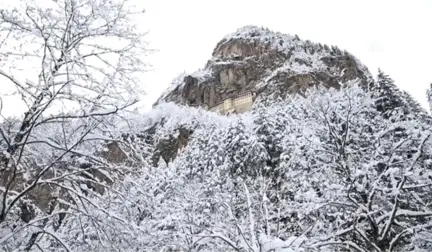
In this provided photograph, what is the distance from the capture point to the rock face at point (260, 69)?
162 ft

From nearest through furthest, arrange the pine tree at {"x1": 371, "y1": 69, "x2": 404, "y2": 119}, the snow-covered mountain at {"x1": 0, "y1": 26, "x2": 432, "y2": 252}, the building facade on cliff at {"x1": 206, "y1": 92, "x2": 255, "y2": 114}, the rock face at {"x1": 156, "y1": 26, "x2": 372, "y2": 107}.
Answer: the snow-covered mountain at {"x1": 0, "y1": 26, "x2": 432, "y2": 252}, the pine tree at {"x1": 371, "y1": 69, "x2": 404, "y2": 119}, the rock face at {"x1": 156, "y1": 26, "x2": 372, "y2": 107}, the building facade on cliff at {"x1": 206, "y1": 92, "x2": 255, "y2": 114}

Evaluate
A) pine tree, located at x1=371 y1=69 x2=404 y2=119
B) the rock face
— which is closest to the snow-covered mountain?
pine tree, located at x1=371 y1=69 x2=404 y2=119

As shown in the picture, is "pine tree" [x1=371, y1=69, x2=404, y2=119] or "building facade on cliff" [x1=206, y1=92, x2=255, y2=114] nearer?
"pine tree" [x1=371, y1=69, x2=404, y2=119]

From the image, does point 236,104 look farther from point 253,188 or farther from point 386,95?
point 253,188

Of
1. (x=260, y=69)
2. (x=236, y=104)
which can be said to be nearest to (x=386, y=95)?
(x=236, y=104)

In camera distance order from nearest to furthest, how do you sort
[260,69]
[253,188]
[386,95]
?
[253,188] → [386,95] → [260,69]

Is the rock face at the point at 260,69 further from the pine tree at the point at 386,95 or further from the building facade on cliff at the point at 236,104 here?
the pine tree at the point at 386,95

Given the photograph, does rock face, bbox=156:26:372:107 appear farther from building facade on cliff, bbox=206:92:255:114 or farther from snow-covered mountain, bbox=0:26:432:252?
snow-covered mountain, bbox=0:26:432:252

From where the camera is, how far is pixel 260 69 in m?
53.7

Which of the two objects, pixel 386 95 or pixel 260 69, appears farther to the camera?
pixel 260 69

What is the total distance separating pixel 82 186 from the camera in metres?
5.18

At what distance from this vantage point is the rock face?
49.3 meters

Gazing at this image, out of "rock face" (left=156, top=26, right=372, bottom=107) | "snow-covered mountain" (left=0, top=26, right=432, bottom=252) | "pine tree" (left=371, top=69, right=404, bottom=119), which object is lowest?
"snow-covered mountain" (left=0, top=26, right=432, bottom=252)

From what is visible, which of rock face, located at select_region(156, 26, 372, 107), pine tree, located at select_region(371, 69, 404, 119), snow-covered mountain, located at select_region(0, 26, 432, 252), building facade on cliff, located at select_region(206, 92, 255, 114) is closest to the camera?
snow-covered mountain, located at select_region(0, 26, 432, 252)
